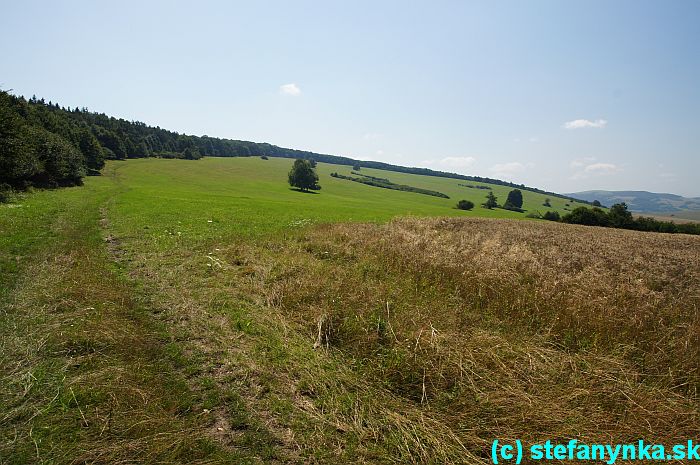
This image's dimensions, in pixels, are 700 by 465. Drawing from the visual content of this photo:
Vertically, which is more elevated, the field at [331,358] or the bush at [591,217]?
the bush at [591,217]

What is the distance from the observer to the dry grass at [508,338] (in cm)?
524

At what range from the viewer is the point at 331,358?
7.00 m

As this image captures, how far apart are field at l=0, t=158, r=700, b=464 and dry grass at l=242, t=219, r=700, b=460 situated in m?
0.04

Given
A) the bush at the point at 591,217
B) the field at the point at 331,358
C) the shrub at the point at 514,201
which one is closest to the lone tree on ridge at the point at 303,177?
the bush at the point at 591,217

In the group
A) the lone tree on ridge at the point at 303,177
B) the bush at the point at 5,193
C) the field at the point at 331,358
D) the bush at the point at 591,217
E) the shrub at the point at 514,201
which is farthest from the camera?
the shrub at the point at 514,201

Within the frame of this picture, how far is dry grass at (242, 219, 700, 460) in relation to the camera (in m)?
5.24

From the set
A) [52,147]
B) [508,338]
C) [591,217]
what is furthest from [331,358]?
[591,217]

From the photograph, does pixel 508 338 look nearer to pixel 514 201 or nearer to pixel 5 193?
pixel 5 193

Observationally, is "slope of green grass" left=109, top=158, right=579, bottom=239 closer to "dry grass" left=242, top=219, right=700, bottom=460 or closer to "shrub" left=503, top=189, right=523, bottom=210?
"shrub" left=503, top=189, right=523, bottom=210

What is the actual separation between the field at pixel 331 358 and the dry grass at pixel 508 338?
43 mm

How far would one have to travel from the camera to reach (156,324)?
8.17m

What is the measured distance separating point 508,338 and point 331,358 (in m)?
4.08

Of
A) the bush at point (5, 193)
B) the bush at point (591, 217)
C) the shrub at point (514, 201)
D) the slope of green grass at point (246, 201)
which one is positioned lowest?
the bush at point (5, 193)

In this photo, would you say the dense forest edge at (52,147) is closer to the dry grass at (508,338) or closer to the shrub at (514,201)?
the dry grass at (508,338)
